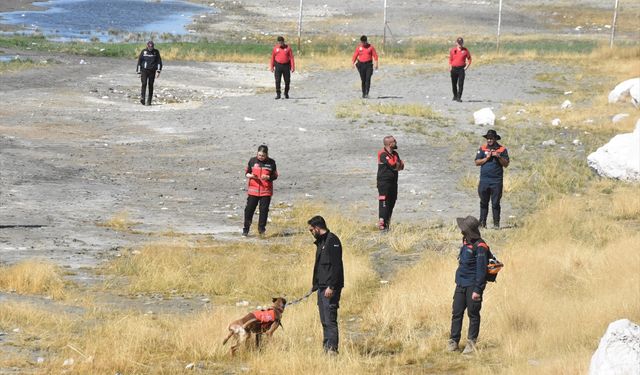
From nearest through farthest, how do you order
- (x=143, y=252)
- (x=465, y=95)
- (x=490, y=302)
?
1. (x=490, y=302)
2. (x=143, y=252)
3. (x=465, y=95)

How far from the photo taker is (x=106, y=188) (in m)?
21.6

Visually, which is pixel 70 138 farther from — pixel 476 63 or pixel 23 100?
pixel 476 63

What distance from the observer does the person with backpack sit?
1150cm

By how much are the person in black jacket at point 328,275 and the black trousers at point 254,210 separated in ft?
21.6

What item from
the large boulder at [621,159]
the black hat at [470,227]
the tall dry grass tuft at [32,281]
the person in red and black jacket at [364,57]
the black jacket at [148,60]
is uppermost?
the person in red and black jacket at [364,57]

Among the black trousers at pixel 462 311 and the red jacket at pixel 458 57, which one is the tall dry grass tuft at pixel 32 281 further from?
the red jacket at pixel 458 57

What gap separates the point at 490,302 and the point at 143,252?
4.86 meters

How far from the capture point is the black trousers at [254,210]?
59.0ft

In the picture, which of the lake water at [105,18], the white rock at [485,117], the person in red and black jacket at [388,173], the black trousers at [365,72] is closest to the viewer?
the person in red and black jacket at [388,173]

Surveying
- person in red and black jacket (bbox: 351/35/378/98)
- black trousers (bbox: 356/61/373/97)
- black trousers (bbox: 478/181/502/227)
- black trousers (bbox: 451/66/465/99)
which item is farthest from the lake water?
black trousers (bbox: 478/181/502/227)

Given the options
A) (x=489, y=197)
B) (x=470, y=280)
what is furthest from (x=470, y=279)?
(x=489, y=197)

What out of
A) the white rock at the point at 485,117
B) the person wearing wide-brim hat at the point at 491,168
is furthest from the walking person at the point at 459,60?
the person wearing wide-brim hat at the point at 491,168

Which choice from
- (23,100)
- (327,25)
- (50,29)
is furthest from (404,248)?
(327,25)

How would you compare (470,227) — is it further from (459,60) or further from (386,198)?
(459,60)
